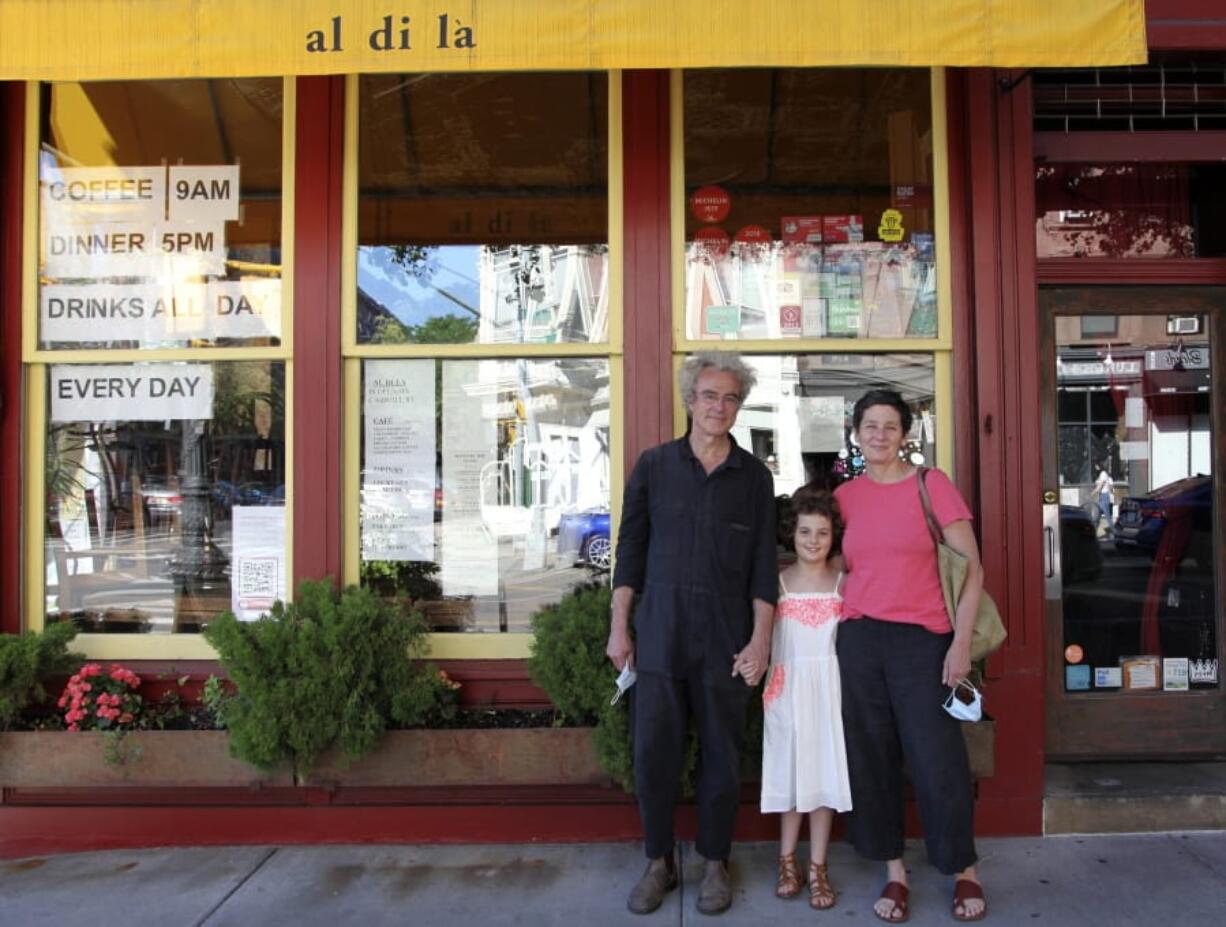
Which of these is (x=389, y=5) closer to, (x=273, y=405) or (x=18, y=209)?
(x=273, y=405)

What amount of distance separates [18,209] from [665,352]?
9.77 ft

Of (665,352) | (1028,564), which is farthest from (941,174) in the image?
(1028,564)

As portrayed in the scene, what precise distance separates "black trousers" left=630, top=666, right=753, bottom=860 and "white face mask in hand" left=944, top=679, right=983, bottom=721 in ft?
2.23

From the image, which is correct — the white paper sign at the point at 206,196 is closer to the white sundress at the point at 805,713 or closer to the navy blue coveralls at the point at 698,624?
the navy blue coveralls at the point at 698,624

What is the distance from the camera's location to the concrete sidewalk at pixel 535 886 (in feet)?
11.5

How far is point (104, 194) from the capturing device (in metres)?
4.59

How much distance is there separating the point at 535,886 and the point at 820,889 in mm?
1063

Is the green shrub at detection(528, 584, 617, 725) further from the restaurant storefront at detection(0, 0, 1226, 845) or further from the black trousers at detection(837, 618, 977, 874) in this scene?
the black trousers at detection(837, 618, 977, 874)

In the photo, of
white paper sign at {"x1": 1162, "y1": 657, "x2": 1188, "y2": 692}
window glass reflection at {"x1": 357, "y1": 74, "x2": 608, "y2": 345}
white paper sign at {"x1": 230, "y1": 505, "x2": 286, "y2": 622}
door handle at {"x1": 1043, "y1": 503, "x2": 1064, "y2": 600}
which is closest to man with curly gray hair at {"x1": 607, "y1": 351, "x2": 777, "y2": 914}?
window glass reflection at {"x1": 357, "y1": 74, "x2": 608, "y2": 345}

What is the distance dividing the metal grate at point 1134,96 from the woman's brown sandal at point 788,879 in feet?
11.1

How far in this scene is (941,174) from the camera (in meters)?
4.37

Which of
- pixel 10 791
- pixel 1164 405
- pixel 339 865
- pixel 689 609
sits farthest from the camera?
pixel 1164 405

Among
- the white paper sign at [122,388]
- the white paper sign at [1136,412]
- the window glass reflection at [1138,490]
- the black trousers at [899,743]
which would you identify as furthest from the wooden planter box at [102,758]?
the white paper sign at [1136,412]

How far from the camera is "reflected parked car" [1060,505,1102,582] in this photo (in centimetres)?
464
